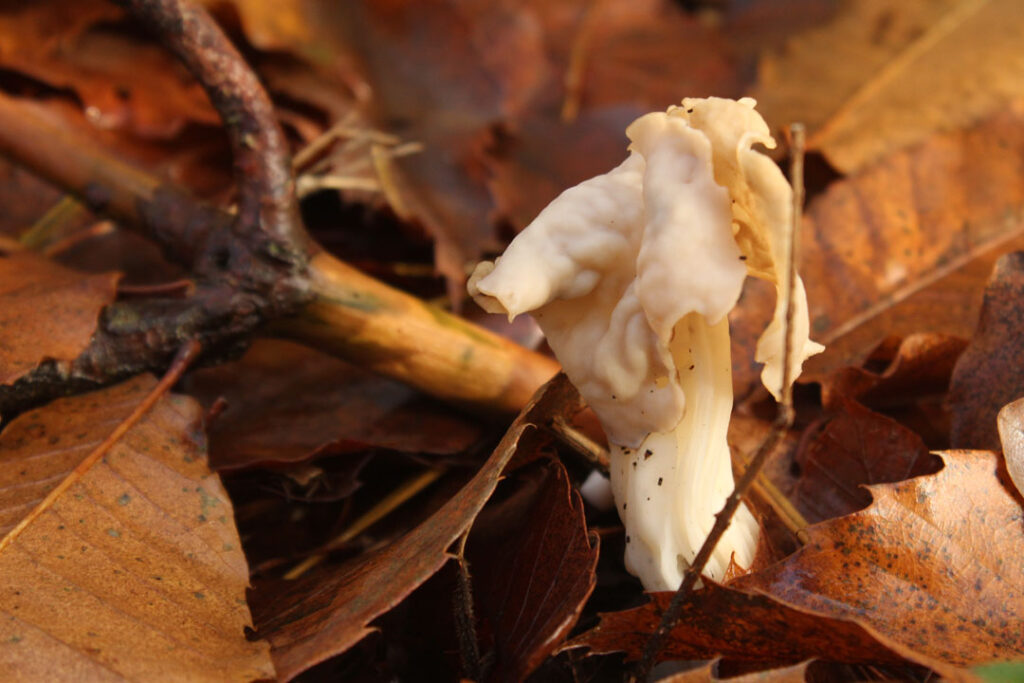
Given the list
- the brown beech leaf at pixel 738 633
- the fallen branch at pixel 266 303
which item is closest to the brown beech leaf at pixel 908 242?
the fallen branch at pixel 266 303

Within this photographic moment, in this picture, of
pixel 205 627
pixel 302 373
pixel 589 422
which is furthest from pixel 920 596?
pixel 302 373

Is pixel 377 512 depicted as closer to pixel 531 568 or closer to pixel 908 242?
pixel 531 568

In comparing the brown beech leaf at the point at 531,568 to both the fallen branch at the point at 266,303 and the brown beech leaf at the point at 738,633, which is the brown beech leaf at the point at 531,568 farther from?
the fallen branch at the point at 266,303

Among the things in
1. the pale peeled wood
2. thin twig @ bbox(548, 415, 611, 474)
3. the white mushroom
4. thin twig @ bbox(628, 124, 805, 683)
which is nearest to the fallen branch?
the pale peeled wood

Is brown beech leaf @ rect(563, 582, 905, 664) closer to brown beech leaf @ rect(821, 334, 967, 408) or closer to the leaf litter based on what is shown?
the leaf litter

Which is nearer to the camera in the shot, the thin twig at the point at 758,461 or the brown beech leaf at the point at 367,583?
the thin twig at the point at 758,461
